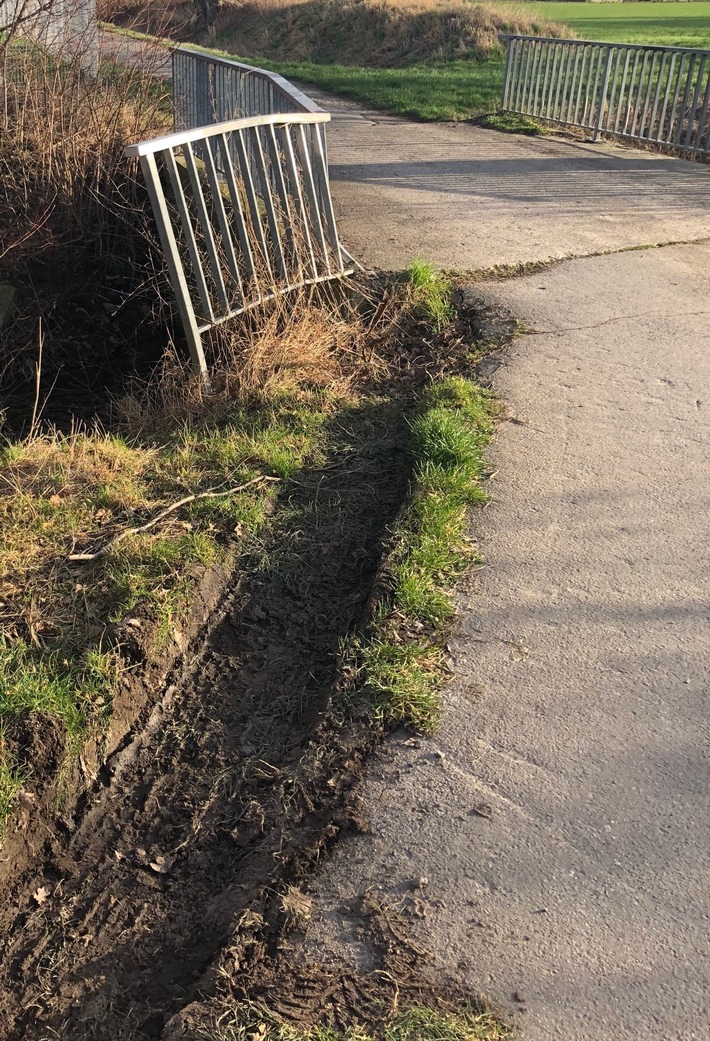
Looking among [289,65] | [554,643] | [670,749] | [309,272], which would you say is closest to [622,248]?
[309,272]

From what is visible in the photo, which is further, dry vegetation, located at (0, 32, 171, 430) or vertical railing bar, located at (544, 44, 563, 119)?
vertical railing bar, located at (544, 44, 563, 119)

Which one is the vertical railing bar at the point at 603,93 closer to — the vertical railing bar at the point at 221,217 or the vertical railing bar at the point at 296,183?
the vertical railing bar at the point at 296,183

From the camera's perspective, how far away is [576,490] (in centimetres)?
492

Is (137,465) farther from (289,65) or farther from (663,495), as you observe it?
(289,65)

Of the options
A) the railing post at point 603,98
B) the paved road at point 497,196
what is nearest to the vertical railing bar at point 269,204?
the paved road at point 497,196

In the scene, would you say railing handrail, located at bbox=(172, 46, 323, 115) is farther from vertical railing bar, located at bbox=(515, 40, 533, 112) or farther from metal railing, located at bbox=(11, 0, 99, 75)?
vertical railing bar, located at bbox=(515, 40, 533, 112)

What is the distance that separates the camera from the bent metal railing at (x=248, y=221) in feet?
19.6

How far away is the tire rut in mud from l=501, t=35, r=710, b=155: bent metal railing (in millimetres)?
11068

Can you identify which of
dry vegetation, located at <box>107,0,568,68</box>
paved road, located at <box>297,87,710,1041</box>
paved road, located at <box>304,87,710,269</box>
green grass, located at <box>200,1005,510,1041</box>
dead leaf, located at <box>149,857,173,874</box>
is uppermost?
dry vegetation, located at <box>107,0,568,68</box>

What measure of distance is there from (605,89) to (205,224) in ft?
32.2

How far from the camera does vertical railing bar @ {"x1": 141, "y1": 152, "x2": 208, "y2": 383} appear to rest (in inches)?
223

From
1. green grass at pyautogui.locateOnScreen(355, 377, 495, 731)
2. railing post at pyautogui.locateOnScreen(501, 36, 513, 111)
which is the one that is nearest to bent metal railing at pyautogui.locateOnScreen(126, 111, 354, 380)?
green grass at pyautogui.locateOnScreen(355, 377, 495, 731)

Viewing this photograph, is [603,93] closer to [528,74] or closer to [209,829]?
[528,74]

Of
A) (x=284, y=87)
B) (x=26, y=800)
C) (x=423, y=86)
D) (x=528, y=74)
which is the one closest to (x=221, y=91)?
(x=284, y=87)
